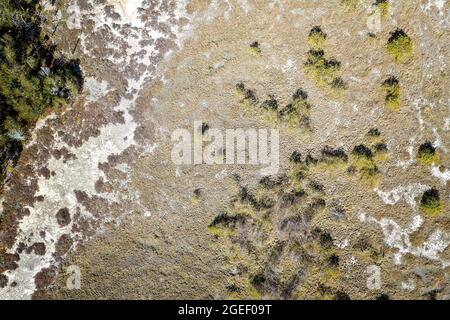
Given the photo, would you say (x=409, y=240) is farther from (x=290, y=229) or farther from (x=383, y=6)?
(x=383, y=6)

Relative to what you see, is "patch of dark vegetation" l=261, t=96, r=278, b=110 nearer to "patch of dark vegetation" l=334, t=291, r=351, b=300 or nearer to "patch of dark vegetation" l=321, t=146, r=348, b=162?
"patch of dark vegetation" l=321, t=146, r=348, b=162

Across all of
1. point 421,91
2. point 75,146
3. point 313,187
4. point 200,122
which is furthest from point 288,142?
point 75,146

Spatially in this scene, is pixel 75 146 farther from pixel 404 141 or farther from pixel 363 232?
pixel 404 141

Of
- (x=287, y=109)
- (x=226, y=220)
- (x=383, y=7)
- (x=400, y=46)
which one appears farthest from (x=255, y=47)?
(x=226, y=220)

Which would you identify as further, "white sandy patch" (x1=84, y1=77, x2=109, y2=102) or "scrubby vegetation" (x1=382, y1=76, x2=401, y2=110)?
"white sandy patch" (x1=84, y1=77, x2=109, y2=102)

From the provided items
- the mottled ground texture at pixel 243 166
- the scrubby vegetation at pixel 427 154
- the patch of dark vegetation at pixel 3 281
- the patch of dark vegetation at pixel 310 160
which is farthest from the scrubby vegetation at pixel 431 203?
→ the patch of dark vegetation at pixel 3 281

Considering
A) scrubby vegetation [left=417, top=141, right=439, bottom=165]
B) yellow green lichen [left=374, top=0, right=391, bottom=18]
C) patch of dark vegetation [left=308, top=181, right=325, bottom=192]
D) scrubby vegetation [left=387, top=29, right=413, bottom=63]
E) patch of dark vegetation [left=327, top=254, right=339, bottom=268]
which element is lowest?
patch of dark vegetation [left=327, top=254, right=339, bottom=268]

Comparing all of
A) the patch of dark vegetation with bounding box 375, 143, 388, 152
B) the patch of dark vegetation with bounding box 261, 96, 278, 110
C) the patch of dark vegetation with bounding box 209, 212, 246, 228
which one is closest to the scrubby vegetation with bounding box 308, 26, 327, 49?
the patch of dark vegetation with bounding box 261, 96, 278, 110
